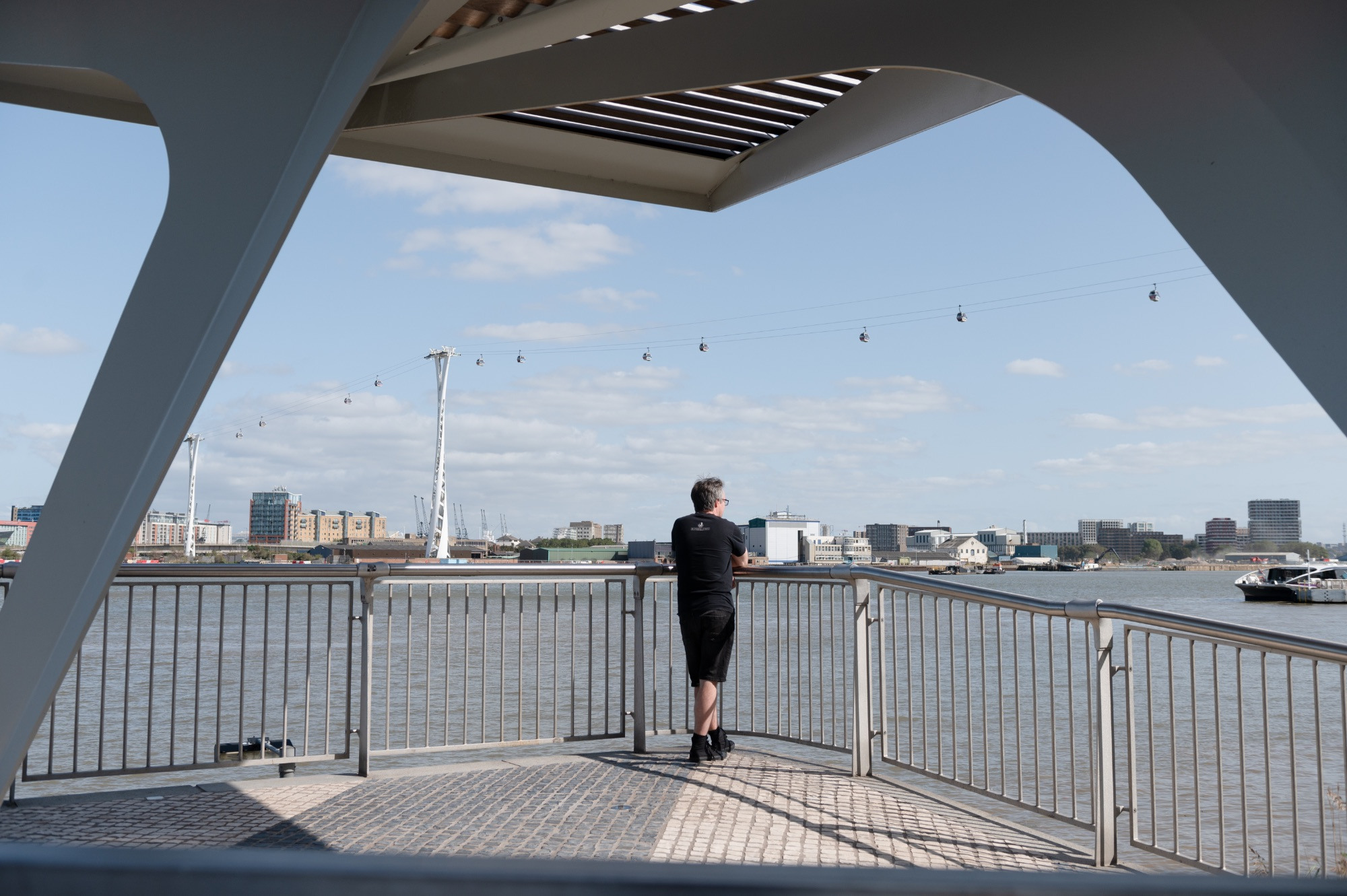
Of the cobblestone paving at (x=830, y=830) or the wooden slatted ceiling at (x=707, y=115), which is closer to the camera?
the cobblestone paving at (x=830, y=830)

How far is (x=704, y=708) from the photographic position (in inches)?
247

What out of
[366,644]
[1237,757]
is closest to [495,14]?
[366,644]

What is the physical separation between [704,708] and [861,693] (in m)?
0.97

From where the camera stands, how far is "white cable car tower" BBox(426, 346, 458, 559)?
55.2 meters

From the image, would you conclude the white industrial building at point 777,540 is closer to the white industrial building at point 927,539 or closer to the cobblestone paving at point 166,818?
the cobblestone paving at point 166,818

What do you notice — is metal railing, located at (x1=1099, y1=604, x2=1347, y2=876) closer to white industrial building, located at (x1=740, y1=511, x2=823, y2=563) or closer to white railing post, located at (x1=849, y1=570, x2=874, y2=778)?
white railing post, located at (x1=849, y1=570, x2=874, y2=778)

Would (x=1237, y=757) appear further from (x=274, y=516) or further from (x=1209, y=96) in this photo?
(x=274, y=516)

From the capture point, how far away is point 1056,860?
→ 444 centimetres

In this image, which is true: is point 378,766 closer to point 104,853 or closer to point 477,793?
point 477,793

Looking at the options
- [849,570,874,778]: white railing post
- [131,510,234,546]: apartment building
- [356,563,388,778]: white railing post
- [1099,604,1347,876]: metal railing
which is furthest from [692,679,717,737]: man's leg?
[131,510,234,546]: apartment building

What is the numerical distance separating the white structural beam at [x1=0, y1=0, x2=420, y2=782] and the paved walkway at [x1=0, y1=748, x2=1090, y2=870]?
4.29 feet

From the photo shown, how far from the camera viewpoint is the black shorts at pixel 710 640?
247 inches

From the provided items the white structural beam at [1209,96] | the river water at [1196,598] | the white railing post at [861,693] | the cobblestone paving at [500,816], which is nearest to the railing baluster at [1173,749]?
the white railing post at [861,693]

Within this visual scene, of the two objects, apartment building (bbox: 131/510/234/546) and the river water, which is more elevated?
apartment building (bbox: 131/510/234/546)
